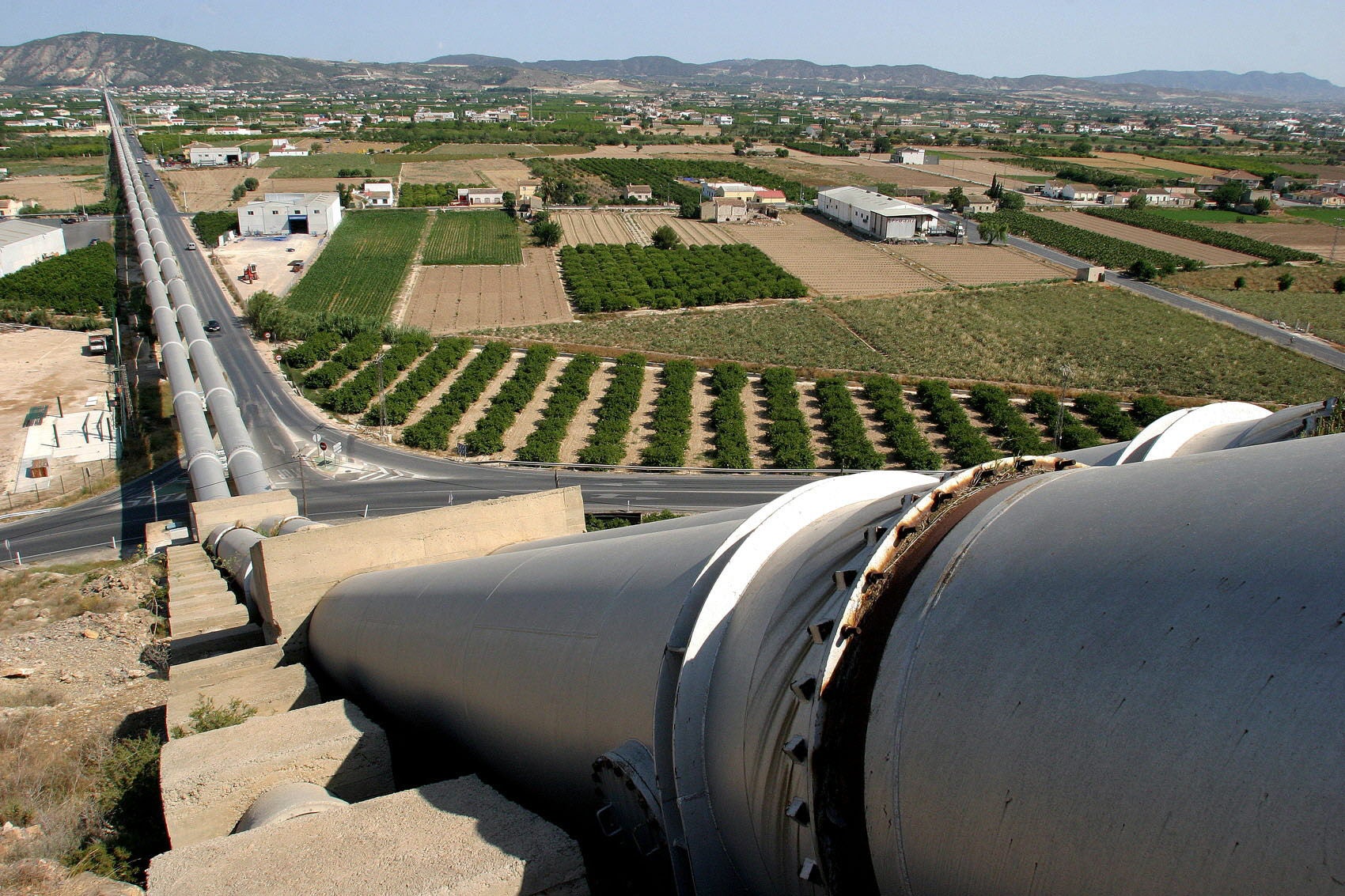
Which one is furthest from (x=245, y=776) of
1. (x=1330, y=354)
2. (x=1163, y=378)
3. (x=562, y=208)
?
(x=562, y=208)

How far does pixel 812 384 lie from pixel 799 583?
41.7 metres

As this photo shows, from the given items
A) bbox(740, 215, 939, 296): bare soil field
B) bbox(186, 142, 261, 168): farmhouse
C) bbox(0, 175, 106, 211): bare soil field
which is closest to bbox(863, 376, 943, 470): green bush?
bbox(740, 215, 939, 296): bare soil field

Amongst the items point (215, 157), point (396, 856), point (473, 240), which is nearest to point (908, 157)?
point (473, 240)

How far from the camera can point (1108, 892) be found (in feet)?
11.6

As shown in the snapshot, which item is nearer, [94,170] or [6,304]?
[6,304]

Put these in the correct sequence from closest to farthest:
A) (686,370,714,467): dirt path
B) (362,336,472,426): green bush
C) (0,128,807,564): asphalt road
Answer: (0,128,807,564): asphalt road < (686,370,714,467): dirt path < (362,336,472,426): green bush

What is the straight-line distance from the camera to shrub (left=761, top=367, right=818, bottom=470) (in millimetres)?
37219

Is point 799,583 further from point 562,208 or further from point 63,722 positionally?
point 562,208

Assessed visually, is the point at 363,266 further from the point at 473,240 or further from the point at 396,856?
the point at 396,856

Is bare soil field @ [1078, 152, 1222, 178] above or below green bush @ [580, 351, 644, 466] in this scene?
above

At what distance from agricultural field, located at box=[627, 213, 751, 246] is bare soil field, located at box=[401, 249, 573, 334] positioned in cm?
1522

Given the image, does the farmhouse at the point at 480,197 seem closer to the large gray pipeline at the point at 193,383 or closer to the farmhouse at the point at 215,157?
the large gray pipeline at the point at 193,383

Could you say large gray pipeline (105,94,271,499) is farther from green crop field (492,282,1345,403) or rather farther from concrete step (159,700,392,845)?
green crop field (492,282,1345,403)

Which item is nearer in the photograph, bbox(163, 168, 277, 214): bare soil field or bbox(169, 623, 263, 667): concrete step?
bbox(169, 623, 263, 667): concrete step
